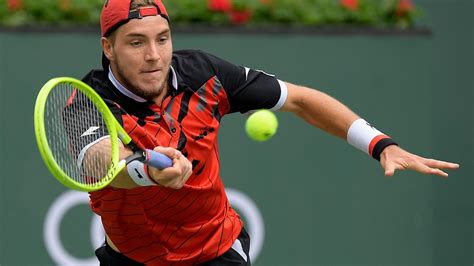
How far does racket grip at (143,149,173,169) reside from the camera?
4133 mm

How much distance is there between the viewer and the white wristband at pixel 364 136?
5.02 m

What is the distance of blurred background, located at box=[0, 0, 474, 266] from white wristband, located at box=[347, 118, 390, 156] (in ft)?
9.75

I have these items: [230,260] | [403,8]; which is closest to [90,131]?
[230,260]

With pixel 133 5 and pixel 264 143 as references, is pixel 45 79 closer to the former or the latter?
pixel 264 143

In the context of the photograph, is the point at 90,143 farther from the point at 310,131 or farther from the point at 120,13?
the point at 310,131

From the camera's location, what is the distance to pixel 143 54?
4.66 m

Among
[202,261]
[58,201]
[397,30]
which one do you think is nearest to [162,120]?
[202,261]

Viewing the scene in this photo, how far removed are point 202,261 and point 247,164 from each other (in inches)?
121

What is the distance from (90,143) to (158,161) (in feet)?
1.43

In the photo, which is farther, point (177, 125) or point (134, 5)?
point (177, 125)

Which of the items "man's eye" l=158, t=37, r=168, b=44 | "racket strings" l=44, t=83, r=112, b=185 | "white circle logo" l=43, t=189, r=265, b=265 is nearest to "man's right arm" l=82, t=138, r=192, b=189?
"racket strings" l=44, t=83, r=112, b=185

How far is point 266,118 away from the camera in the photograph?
16.4 ft

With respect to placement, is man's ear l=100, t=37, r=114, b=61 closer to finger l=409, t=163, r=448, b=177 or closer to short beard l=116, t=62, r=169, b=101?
short beard l=116, t=62, r=169, b=101

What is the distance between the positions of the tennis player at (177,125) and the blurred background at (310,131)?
9.08 ft
